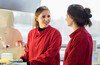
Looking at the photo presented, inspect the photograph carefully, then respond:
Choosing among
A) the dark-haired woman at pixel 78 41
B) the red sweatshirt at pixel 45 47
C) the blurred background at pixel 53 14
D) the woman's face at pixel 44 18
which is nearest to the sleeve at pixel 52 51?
the red sweatshirt at pixel 45 47

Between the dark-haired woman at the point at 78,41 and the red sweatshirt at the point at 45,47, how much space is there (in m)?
0.33

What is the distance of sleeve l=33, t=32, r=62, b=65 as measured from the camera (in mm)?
2105

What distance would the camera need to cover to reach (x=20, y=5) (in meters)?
2.79

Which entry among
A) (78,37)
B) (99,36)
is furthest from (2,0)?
(99,36)

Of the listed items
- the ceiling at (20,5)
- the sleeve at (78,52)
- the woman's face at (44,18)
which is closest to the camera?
the sleeve at (78,52)

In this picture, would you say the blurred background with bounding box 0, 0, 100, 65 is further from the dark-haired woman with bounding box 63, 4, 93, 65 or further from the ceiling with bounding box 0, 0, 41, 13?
the dark-haired woman with bounding box 63, 4, 93, 65

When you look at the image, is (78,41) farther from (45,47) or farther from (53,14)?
(53,14)

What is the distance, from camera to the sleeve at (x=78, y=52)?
1767mm

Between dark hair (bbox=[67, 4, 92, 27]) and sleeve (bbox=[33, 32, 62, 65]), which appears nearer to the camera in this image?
dark hair (bbox=[67, 4, 92, 27])

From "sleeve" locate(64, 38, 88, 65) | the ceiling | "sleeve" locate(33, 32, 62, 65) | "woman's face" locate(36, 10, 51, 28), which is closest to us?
"sleeve" locate(64, 38, 88, 65)

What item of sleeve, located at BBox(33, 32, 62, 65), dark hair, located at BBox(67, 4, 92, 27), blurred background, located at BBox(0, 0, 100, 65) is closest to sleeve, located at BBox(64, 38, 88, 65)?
dark hair, located at BBox(67, 4, 92, 27)

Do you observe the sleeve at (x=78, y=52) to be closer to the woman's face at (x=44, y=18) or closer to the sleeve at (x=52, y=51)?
the sleeve at (x=52, y=51)

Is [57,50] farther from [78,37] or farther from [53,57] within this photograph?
[78,37]

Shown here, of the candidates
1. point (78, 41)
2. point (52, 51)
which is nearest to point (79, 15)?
point (78, 41)
